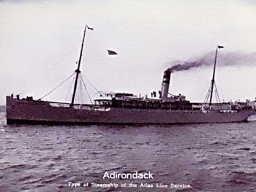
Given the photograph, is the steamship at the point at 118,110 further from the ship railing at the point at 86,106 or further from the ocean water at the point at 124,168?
the ocean water at the point at 124,168

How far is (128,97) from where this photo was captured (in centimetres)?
2520

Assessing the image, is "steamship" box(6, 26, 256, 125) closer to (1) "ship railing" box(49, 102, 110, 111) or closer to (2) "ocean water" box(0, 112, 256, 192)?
(1) "ship railing" box(49, 102, 110, 111)

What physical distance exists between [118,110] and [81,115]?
2.72 metres

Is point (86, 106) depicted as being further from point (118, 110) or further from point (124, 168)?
point (124, 168)

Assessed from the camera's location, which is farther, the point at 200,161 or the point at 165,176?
the point at 200,161

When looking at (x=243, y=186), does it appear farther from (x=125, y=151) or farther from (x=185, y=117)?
(x=185, y=117)

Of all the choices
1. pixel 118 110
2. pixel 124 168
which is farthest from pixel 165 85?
pixel 124 168

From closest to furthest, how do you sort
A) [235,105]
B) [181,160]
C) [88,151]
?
[181,160], [88,151], [235,105]

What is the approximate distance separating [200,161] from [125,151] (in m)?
2.76

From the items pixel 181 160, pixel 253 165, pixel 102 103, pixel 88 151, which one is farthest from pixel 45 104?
pixel 253 165

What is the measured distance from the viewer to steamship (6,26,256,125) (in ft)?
70.8

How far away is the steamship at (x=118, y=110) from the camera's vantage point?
850 inches

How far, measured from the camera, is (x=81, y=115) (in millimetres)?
23031

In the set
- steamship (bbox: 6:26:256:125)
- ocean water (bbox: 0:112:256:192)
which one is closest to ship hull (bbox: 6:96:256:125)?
steamship (bbox: 6:26:256:125)
